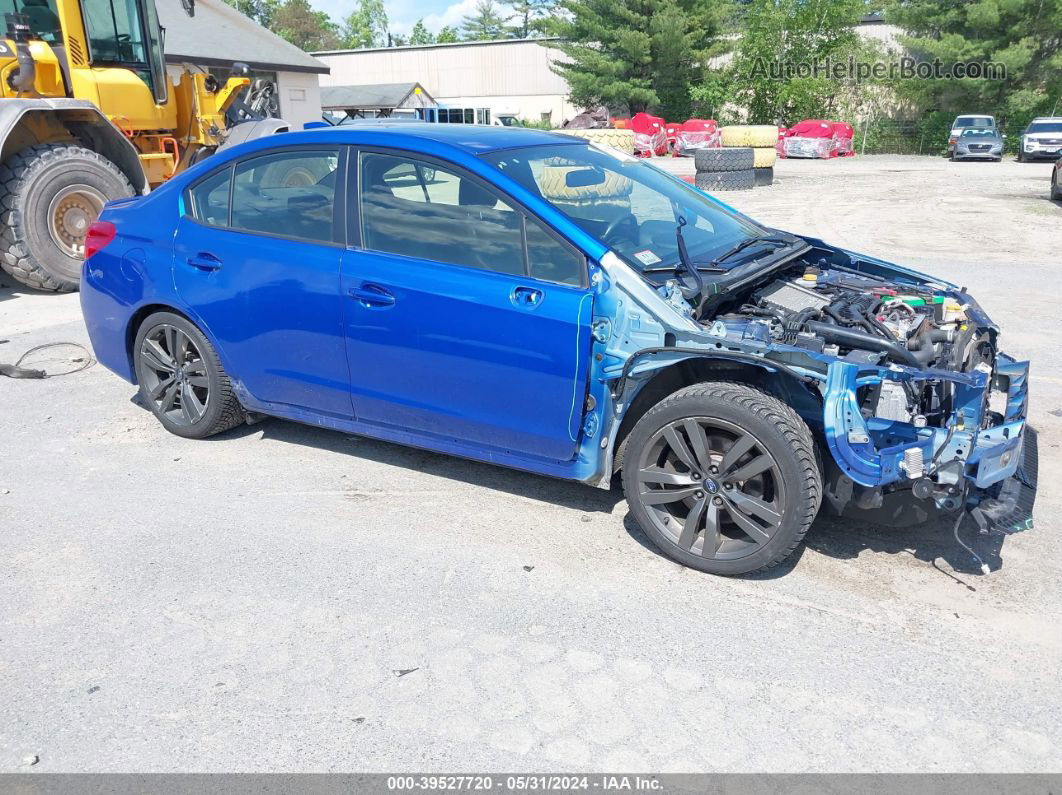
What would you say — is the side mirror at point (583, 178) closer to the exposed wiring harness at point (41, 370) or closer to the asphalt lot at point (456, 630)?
the asphalt lot at point (456, 630)

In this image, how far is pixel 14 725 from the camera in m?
2.79

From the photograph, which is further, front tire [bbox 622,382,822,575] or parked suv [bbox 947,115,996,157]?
parked suv [bbox 947,115,996,157]

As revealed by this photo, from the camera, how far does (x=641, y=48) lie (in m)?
41.5

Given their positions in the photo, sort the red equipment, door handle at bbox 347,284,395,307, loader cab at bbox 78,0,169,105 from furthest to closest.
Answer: the red equipment → loader cab at bbox 78,0,169,105 → door handle at bbox 347,284,395,307

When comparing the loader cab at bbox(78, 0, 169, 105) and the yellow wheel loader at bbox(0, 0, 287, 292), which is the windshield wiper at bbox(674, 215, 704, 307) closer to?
the yellow wheel loader at bbox(0, 0, 287, 292)

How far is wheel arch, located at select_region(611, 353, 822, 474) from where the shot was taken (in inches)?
136

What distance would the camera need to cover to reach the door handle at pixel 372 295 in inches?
156

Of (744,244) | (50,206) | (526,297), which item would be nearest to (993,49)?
(50,206)

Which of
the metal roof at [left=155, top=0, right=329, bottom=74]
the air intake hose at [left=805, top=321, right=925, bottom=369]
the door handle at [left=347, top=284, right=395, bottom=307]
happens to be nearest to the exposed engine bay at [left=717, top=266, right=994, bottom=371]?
the air intake hose at [left=805, top=321, right=925, bottom=369]

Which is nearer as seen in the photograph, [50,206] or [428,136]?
[428,136]

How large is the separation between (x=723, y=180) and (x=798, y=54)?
25.8 m

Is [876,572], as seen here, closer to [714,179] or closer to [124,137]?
[124,137]

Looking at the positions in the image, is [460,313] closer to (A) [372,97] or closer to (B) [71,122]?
(B) [71,122]

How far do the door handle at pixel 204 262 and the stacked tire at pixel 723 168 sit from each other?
1578cm
